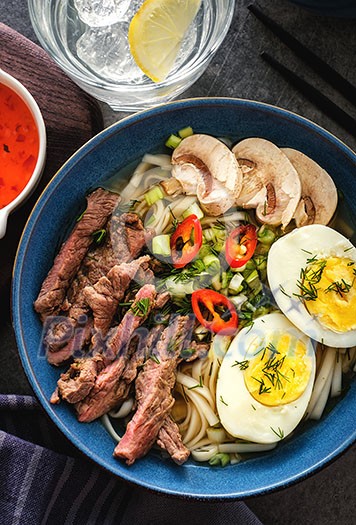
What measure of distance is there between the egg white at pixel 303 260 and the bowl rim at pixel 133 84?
682mm

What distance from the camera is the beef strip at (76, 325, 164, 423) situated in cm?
239

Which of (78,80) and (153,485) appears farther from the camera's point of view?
(78,80)

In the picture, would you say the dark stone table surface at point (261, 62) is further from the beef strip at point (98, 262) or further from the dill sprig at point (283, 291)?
the dill sprig at point (283, 291)

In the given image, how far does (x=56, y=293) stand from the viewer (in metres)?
2.44

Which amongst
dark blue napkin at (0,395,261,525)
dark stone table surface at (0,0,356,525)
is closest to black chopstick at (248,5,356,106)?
dark stone table surface at (0,0,356,525)

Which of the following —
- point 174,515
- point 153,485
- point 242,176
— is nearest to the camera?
point 153,485

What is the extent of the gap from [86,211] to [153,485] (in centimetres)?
93

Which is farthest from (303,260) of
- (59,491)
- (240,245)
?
(59,491)

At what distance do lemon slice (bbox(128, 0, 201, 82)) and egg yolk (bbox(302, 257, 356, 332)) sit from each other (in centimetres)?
85

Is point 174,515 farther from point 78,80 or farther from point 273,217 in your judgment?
point 78,80

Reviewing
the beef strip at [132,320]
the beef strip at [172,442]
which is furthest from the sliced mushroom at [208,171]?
the beef strip at [172,442]

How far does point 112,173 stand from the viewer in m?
2.56

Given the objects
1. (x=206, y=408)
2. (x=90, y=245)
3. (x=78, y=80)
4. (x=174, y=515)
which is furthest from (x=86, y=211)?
(x=174, y=515)

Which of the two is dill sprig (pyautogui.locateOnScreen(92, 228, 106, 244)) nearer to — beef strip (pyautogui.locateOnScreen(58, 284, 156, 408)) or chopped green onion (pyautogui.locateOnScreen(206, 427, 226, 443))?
beef strip (pyautogui.locateOnScreen(58, 284, 156, 408))
